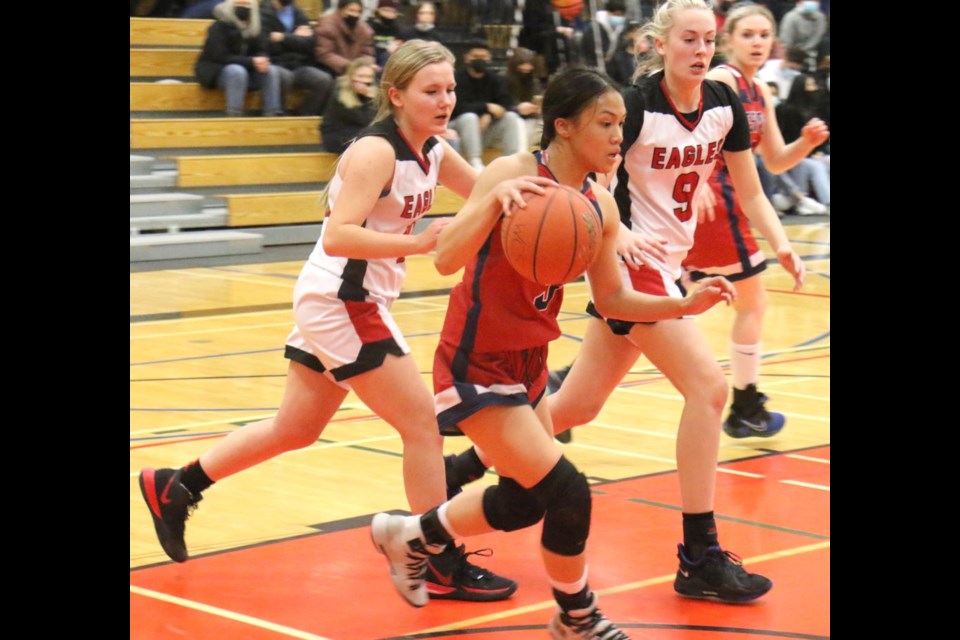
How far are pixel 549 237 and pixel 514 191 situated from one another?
0.50 feet

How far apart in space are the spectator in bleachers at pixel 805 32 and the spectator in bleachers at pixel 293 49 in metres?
6.63

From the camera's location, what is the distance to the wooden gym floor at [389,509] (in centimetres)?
426

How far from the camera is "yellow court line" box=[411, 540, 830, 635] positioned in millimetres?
4207

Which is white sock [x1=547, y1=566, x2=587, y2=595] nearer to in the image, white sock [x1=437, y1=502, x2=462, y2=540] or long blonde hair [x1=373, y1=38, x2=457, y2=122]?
white sock [x1=437, y1=502, x2=462, y2=540]

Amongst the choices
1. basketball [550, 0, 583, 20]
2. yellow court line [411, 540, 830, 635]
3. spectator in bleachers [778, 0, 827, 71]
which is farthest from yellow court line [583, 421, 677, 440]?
spectator in bleachers [778, 0, 827, 71]

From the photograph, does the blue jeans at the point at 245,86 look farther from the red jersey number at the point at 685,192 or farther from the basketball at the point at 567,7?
the red jersey number at the point at 685,192

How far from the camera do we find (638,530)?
5.22m

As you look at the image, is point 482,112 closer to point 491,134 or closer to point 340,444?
point 491,134

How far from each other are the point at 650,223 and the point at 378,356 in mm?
1195

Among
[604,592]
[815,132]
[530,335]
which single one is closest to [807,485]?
[815,132]

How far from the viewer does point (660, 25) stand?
4.96 metres

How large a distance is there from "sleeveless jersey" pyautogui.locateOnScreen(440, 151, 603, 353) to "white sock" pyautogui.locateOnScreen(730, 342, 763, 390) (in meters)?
2.83
